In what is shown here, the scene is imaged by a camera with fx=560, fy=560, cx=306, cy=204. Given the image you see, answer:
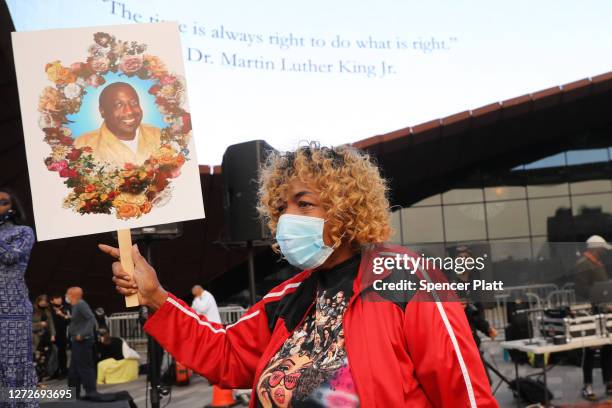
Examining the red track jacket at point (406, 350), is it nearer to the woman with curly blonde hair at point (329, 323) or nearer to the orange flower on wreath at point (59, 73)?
the woman with curly blonde hair at point (329, 323)

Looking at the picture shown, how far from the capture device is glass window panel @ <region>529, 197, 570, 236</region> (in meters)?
20.3

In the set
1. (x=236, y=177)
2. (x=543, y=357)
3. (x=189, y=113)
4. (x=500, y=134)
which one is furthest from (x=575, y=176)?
(x=189, y=113)

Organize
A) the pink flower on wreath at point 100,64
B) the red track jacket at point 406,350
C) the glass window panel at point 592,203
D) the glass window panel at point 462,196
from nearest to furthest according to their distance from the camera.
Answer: the red track jacket at point 406,350 → the pink flower on wreath at point 100,64 → the glass window panel at point 592,203 → the glass window panel at point 462,196

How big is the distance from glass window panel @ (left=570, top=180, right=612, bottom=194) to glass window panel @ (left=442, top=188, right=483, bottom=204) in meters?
3.27

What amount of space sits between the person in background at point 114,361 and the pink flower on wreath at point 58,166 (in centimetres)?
843

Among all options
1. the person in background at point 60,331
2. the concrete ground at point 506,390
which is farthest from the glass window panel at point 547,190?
the person in background at point 60,331

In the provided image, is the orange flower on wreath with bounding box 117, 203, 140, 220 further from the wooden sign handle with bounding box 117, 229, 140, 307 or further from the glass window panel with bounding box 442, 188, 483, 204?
the glass window panel with bounding box 442, 188, 483, 204

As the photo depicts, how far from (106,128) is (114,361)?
8.55m

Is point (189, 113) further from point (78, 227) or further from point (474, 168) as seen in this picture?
point (474, 168)

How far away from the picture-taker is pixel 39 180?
2.13m

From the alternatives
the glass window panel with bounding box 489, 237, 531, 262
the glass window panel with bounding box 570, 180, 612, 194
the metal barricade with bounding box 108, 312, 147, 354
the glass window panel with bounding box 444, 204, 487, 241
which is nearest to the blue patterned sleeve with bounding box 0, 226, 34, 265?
the glass window panel with bounding box 489, 237, 531, 262

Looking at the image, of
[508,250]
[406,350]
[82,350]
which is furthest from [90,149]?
[82,350]

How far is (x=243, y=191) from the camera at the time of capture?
6.12 m

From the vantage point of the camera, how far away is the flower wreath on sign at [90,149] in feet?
7.08
